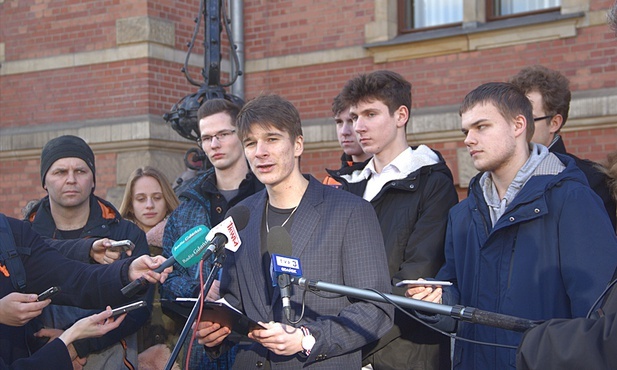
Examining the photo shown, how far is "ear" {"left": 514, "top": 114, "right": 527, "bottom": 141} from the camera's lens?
4.14 metres

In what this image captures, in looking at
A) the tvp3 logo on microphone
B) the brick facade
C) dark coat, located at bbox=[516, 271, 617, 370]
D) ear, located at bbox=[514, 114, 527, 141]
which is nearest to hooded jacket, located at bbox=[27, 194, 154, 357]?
the tvp3 logo on microphone

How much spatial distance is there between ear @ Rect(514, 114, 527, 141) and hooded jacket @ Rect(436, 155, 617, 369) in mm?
248

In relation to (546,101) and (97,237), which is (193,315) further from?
(546,101)

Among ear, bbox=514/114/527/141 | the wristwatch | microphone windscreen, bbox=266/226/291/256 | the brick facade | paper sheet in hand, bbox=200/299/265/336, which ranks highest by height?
the brick facade

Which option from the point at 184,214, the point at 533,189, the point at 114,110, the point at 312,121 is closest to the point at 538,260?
the point at 533,189

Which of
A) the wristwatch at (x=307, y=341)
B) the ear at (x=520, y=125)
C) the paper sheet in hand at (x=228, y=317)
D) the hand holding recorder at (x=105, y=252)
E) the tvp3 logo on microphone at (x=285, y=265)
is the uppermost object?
the ear at (x=520, y=125)

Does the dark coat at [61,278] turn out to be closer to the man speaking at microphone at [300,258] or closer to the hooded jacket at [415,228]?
the man speaking at microphone at [300,258]

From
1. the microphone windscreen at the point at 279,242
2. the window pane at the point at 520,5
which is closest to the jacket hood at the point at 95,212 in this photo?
the microphone windscreen at the point at 279,242

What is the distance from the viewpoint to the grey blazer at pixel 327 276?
366 cm

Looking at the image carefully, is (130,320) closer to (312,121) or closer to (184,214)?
(184,214)

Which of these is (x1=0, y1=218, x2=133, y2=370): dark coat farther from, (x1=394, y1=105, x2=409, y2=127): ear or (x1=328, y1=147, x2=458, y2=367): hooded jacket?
(x1=394, y1=105, x2=409, y2=127): ear

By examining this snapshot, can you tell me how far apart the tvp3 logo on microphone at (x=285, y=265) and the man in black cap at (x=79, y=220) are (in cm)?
174

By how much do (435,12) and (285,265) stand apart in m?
8.01

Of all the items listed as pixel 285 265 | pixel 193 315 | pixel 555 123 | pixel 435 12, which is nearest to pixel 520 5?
pixel 435 12
